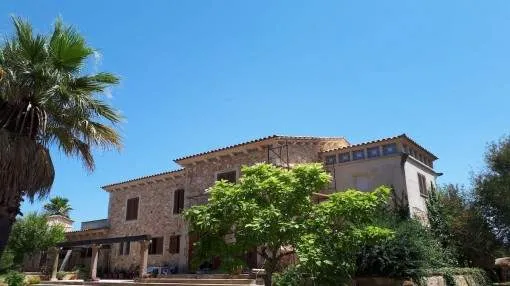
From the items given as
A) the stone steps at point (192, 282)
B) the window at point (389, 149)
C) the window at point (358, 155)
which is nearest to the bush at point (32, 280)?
the stone steps at point (192, 282)


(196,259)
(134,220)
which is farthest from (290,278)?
(134,220)

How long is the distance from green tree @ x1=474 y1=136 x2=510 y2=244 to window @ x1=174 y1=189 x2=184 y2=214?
50.4 feet

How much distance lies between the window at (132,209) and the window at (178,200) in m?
3.65

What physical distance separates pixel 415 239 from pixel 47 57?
44.1ft

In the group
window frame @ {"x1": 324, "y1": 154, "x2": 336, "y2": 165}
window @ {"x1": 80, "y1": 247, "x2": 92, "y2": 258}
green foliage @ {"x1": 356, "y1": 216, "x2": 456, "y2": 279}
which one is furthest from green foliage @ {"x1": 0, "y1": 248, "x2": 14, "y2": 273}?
green foliage @ {"x1": 356, "y1": 216, "x2": 456, "y2": 279}

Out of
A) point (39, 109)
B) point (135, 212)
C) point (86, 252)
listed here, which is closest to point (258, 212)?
point (39, 109)

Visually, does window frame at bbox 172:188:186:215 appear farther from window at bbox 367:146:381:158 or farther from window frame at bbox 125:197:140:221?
window at bbox 367:146:381:158

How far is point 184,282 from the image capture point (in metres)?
17.3

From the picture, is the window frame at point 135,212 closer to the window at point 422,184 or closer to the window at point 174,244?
the window at point 174,244

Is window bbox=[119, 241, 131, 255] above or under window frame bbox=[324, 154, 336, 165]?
under

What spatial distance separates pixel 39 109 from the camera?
876cm

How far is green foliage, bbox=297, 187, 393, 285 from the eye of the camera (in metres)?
10.9

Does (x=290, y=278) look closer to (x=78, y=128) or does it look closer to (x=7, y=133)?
(x=78, y=128)

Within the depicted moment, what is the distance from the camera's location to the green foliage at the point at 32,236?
1147 inches
